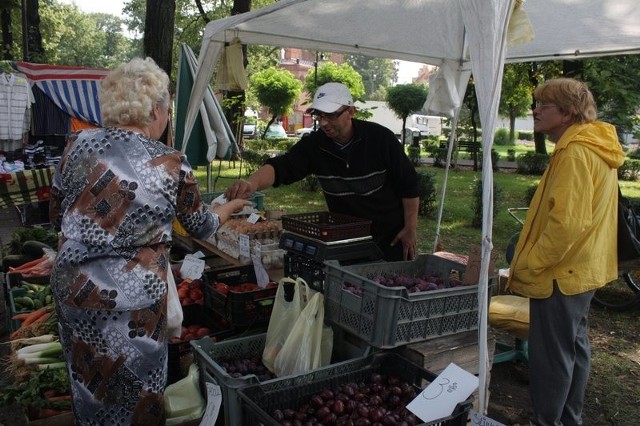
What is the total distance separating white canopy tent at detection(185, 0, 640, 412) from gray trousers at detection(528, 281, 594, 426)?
6.84 ft

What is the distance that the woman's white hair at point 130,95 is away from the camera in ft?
6.65

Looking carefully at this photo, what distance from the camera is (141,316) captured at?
2059 mm

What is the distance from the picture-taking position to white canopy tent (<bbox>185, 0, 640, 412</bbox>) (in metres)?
4.09

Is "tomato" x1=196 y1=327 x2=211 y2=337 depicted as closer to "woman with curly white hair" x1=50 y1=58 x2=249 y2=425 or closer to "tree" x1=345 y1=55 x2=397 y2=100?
"woman with curly white hair" x1=50 y1=58 x2=249 y2=425

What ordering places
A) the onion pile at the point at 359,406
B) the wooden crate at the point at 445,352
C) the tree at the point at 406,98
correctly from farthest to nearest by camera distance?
the tree at the point at 406,98 → the wooden crate at the point at 445,352 → the onion pile at the point at 359,406

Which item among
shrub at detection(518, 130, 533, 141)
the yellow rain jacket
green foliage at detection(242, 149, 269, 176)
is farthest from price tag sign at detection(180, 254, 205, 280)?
shrub at detection(518, 130, 533, 141)

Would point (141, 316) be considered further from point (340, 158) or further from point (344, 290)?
point (340, 158)

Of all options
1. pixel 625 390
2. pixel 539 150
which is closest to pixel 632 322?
pixel 625 390

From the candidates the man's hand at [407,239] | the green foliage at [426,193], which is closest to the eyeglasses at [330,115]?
the man's hand at [407,239]

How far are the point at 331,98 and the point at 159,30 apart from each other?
4591 millimetres

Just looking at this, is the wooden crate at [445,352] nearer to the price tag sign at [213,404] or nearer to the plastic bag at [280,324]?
the plastic bag at [280,324]

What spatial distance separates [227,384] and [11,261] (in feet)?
13.9

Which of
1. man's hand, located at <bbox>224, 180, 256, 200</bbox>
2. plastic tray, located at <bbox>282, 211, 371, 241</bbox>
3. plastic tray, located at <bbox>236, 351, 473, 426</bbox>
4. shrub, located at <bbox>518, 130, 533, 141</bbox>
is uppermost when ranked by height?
shrub, located at <bbox>518, 130, 533, 141</bbox>

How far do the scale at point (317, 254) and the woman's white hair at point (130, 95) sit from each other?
1089 mm
